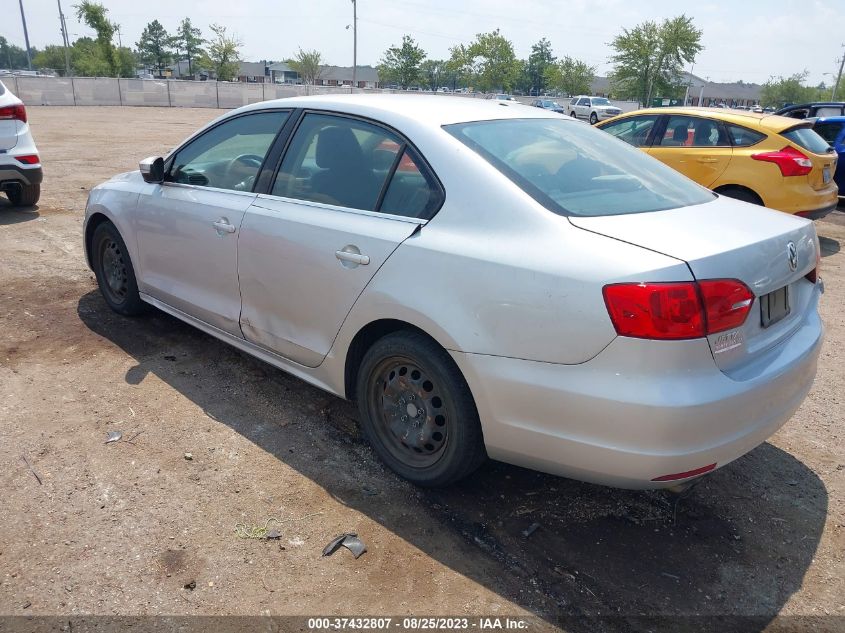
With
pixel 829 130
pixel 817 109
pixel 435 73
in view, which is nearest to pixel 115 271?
pixel 829 130

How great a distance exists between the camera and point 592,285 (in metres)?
2.35

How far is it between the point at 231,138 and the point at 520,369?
260 centimetres

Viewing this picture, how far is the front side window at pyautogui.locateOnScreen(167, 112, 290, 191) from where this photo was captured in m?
3.83

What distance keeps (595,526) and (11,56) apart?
162136mm

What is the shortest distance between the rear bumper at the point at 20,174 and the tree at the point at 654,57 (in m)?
58.1

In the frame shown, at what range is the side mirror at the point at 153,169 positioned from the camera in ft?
14.2

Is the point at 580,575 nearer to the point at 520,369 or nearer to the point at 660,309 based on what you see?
the point at 520,369

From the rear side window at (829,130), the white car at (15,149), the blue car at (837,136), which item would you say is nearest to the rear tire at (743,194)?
the blue car at (837,136)

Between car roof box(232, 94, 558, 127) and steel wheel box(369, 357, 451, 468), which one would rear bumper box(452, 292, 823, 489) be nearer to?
steel wheel box(369, 357, 451, 468)

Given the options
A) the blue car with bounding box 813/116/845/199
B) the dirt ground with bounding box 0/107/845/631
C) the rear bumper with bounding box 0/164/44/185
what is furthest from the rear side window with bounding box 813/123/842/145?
the rear bumper with bounding box 0/164/44/185

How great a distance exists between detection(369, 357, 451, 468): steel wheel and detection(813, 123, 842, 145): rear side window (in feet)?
35.4

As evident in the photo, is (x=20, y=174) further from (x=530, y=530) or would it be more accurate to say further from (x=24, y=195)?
(x=530, y=530)

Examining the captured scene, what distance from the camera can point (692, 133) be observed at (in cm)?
830

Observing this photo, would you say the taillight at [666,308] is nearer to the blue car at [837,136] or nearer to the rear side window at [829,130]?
the blue car at [837,136]
